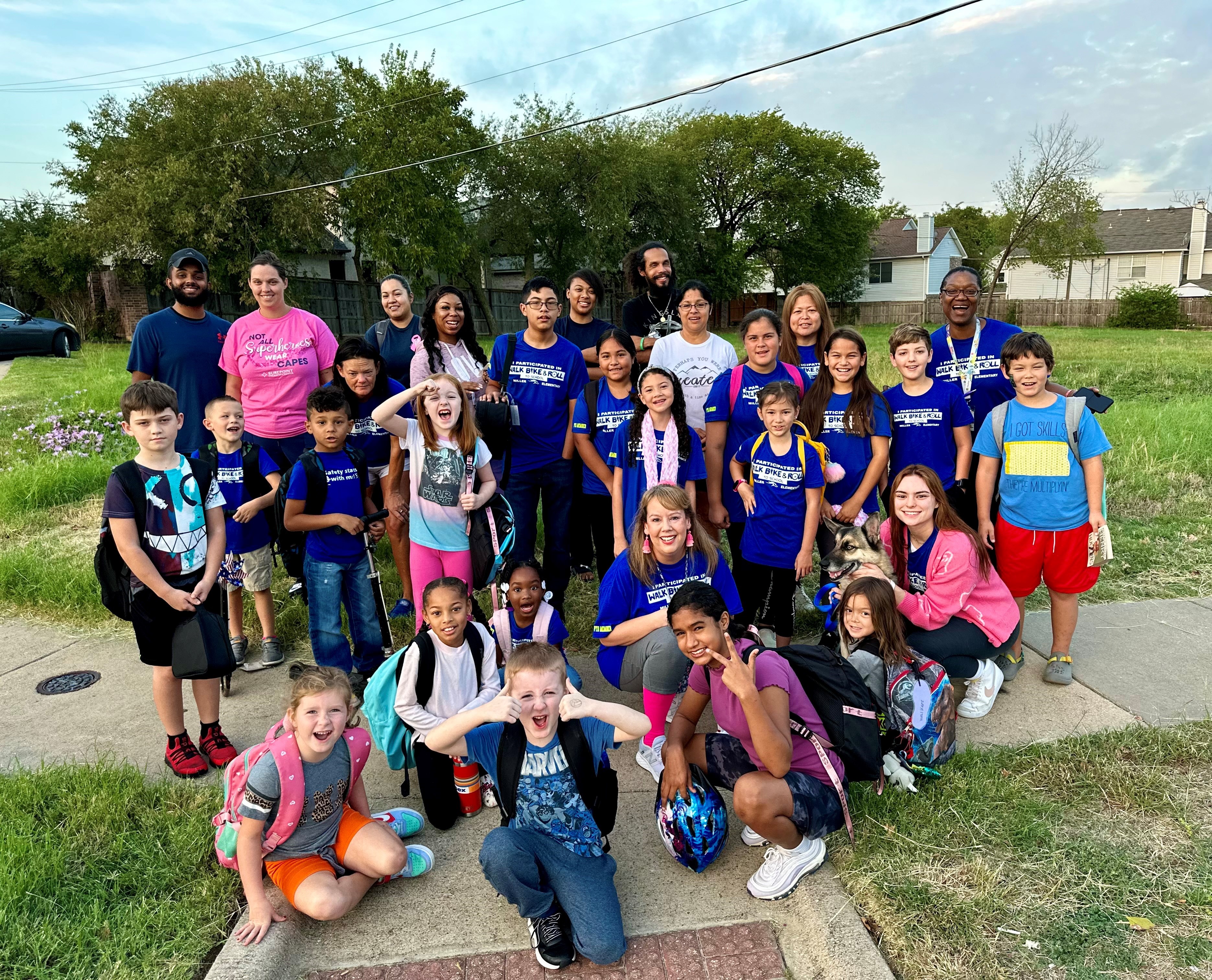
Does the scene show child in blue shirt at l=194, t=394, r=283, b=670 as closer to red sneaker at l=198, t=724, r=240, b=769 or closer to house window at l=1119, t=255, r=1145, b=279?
red sneaker at l=198, t=724, r=240, b=769

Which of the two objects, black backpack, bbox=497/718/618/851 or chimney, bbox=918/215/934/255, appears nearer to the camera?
black backpack, bbox=497/718/618/851

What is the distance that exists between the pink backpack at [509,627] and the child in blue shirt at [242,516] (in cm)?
150

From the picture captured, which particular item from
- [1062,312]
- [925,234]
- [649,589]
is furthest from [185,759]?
[925,234]

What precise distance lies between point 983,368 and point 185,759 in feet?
15.7

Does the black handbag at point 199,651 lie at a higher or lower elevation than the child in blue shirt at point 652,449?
lower

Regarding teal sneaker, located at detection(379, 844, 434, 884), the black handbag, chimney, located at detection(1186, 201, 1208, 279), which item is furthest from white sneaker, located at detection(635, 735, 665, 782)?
chimney, located at detection(1186, 201, 1208, 279)

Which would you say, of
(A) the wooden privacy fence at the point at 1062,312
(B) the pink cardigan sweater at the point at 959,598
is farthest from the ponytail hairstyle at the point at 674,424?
(A) the wooden privacy fence at the point at 1062,312

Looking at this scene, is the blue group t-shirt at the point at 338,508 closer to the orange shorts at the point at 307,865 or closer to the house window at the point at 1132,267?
the orange shorts at the point at 307,865

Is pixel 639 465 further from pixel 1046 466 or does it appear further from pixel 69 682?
pixel 69 682

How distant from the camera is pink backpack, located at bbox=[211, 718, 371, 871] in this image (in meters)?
2.74

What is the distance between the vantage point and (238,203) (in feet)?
85.3

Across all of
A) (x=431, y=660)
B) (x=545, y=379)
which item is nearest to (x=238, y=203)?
(x=545, y=379)

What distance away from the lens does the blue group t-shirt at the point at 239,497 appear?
4.55m

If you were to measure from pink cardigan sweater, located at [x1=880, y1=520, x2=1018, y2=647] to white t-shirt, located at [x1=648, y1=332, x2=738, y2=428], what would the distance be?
161 cm
